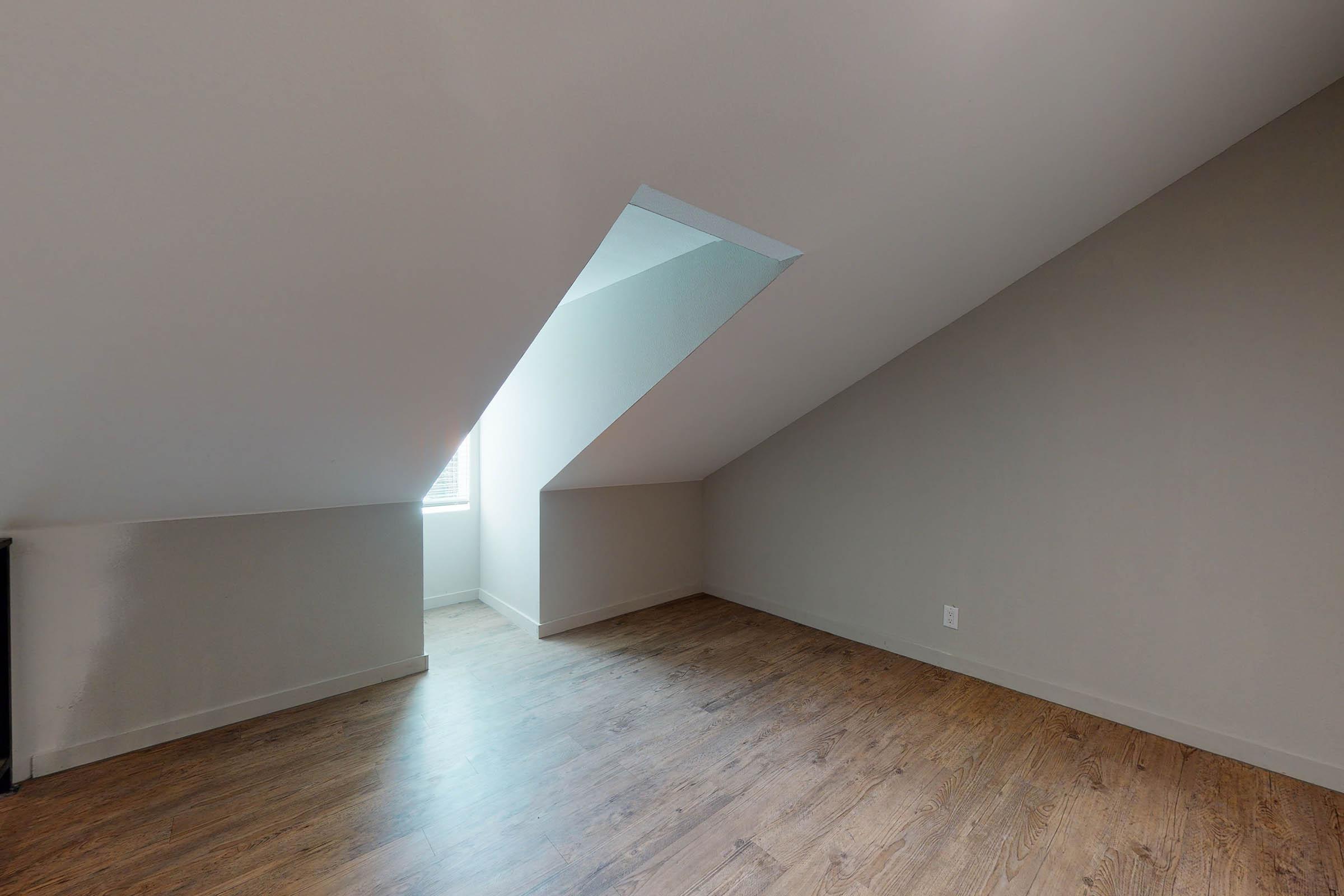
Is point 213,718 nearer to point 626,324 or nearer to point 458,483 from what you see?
point 458,483

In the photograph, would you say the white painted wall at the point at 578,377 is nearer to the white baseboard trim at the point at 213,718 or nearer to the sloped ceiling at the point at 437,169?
the sloped ceiling at the point at 437,169

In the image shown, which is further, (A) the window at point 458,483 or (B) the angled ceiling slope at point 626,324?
(A) the window at point 458,483

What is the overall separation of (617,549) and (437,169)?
2915mm

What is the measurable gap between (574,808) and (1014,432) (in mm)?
2528

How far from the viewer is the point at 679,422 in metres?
3.03

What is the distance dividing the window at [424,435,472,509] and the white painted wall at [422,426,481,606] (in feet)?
0.07

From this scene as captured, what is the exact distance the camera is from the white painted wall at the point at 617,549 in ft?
11.6

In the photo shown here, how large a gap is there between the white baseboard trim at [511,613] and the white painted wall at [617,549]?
0.29 ft

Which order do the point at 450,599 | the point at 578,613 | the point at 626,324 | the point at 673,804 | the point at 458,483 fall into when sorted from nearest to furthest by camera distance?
1. the point at 673,804
2. the point at 626,324
3. the point at 578,613
4. the point at 450,599
5. the point at 458,483

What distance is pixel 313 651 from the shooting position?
267 cm

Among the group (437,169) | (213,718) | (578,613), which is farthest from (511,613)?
(437,169)

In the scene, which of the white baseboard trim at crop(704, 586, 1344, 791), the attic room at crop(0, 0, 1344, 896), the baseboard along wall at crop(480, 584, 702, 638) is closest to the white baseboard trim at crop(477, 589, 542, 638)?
the baseboard along wall at crop(480, 584, 702, 638)

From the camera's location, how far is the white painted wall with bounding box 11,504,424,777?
2.11 meters

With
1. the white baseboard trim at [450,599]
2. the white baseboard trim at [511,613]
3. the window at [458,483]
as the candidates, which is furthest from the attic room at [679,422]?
the window at [458,483]
